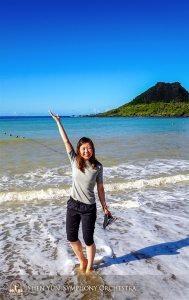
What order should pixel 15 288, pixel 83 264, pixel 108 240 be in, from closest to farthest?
pixel 15 288, pixel 83 264, pixel 108 240

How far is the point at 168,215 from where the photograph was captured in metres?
6.92

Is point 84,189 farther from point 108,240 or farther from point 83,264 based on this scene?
point 108,240

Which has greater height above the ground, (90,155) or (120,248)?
(90,155)

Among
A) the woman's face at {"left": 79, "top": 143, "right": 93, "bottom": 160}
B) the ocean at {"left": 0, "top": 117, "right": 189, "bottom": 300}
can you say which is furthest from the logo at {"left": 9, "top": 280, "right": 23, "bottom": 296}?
the woman's face at {"left": 79, "top": 143, "right": 93, "bottom": 160}

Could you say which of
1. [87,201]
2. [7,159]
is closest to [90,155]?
[87,201]

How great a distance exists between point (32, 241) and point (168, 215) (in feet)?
11.9

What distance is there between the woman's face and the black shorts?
72cm

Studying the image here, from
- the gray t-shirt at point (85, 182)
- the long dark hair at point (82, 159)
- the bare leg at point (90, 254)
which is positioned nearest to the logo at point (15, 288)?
the bare leg at point (90, 254)

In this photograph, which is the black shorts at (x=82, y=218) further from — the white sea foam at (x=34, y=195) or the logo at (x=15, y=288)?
the white sea foam at (x=34, y=195)

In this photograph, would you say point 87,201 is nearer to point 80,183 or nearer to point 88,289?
point 80,183

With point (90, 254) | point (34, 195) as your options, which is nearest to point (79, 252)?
point (90, 254)

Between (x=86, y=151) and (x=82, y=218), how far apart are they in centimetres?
103

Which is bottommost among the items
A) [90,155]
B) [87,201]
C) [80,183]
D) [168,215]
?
[168,215]

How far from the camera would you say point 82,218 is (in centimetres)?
391
